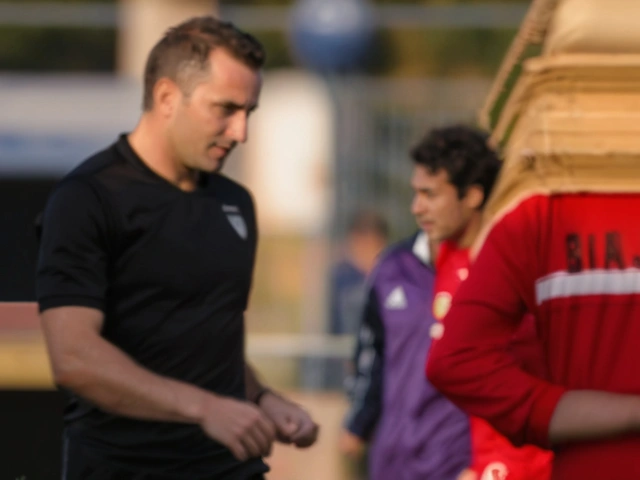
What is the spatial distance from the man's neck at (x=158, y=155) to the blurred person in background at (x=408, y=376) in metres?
2.01

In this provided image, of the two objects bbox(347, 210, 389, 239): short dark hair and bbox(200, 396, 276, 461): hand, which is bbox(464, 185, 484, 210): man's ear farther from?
bbox(347, 210, 389, 239): short dark hair

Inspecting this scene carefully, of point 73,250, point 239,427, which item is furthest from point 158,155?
point 239,427

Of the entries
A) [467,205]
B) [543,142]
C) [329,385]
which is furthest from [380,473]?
[329,385]

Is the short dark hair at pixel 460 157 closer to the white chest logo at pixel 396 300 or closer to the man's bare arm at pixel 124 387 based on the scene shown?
the white chest logo at pixel 396 300

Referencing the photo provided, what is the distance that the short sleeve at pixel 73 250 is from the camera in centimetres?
361

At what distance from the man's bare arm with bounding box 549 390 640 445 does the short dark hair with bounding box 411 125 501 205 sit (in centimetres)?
319

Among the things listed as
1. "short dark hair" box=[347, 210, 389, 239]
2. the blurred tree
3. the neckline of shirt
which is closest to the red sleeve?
the neckline of shirt

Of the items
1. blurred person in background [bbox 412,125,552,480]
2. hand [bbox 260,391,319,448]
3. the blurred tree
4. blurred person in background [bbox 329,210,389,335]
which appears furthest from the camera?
the blurred tree

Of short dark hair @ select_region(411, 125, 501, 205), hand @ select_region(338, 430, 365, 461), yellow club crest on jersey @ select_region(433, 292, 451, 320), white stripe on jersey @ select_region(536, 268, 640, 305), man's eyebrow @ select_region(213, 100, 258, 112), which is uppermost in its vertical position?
man's eyebrow @ select_region(213, 100, 258, 112)

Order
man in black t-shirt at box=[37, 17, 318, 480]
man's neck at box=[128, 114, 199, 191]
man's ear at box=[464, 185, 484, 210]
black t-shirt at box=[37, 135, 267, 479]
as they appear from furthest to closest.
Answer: man's ear at box=[464, 185, 484, 210], man's neck at box=[128, 114, 199, 191], black t-shirt at box=[37, 135, 267, 479], man in black t-shirt at box=[37, 17, 318, 480]

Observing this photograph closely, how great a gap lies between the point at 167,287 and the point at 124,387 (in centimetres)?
37

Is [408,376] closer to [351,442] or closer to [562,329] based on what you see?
[351,442]

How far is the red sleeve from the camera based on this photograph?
286 centimetres

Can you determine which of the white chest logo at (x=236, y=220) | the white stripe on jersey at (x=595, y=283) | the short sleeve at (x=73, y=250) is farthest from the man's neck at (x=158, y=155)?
the white stripe on jersey at (x=595, y=283)
